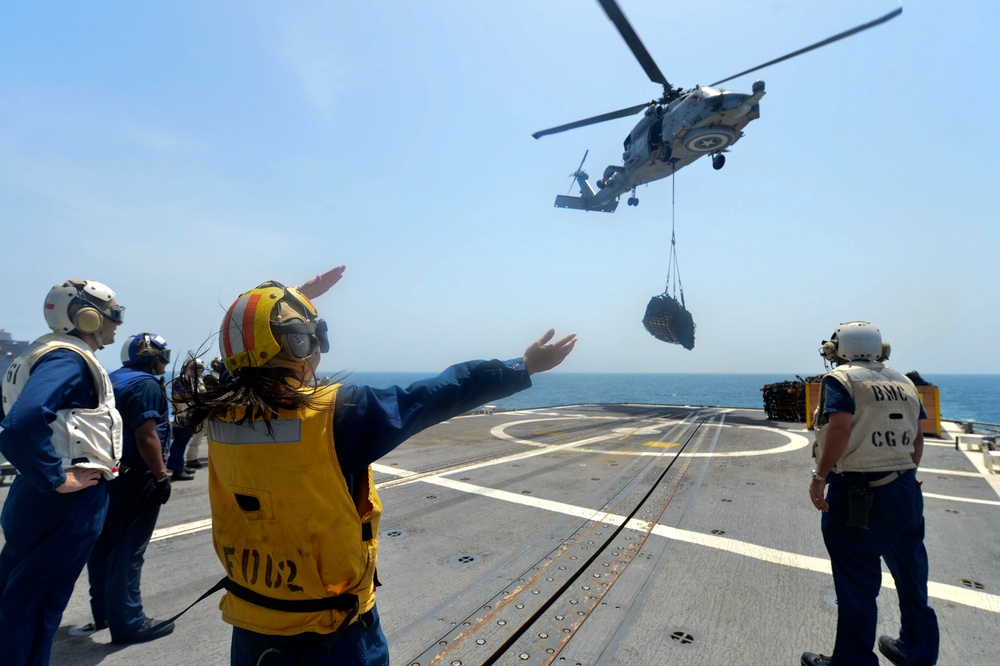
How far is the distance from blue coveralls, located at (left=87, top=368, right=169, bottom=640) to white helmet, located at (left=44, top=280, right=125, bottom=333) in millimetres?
592

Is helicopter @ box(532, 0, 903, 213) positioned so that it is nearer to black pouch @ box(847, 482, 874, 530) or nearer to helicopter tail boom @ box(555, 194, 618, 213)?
helicopter tail boom @ box(555, 194, 618, 213)

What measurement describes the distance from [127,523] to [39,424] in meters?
1.58

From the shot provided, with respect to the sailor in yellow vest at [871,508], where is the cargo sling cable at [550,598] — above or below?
below

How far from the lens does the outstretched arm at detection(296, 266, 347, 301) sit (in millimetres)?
2658

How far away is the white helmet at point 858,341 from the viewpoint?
3531mm

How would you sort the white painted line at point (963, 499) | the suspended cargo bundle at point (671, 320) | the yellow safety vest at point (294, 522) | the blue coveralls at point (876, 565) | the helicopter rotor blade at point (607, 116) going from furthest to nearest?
1. the suspended cargo bundle at point (671, 320)
2. the helicopter rotor blade at point (607, 116)
3. the white painted line at point (963, 499)
4. the blue coveralls at point (876, 565)
5. the yellow safety vest at point (294, 522)

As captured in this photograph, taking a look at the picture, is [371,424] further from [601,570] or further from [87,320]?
[601,570]

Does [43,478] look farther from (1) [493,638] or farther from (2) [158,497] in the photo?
(1) [493,638]

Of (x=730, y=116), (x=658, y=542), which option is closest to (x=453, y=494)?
(x=658, y=542)

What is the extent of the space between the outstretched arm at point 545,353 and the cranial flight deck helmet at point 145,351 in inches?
195

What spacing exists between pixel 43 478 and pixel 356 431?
227 centimetres

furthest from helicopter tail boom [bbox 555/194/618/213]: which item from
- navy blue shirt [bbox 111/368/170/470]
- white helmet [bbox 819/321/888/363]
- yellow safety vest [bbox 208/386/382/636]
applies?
yellow safety vest [bbox 208/386/382/636]

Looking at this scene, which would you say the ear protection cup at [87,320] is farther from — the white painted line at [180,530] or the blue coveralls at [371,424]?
the white painted line at [180,530]

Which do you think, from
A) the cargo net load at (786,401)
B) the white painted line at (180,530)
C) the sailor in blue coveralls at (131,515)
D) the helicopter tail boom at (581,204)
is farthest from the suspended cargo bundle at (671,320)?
the sailor in blue coveralls at (131,515)
